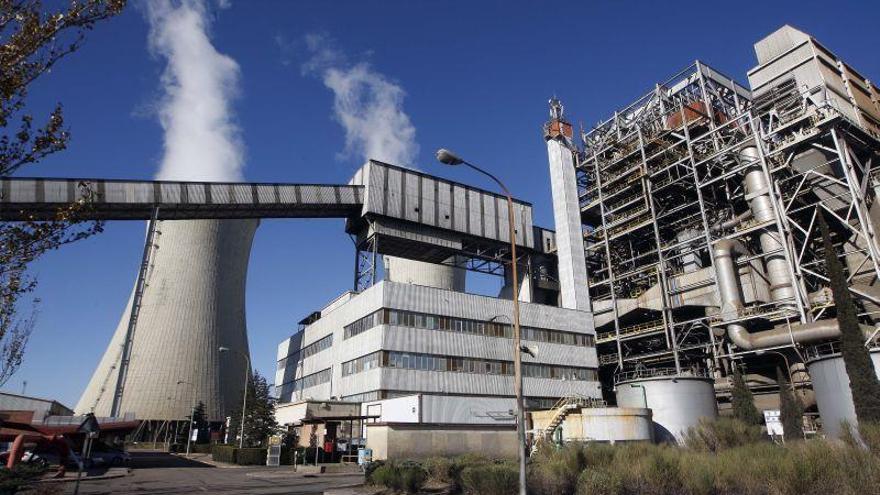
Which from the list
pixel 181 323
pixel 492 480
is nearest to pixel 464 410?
pixel 492 480

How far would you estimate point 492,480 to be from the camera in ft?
48.5

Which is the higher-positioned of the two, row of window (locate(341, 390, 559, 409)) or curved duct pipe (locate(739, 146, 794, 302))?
curved duct pipe (locate(739, 146, 794, 302))

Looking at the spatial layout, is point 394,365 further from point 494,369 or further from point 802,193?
point 802,193

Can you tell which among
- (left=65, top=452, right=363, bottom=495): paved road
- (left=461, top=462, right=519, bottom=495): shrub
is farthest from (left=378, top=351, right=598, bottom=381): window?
(left=461, top=462, right=519, bottom=495): shrub

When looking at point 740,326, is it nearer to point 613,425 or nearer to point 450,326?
point 613,425

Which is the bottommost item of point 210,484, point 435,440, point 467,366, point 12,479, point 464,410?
point 210,484

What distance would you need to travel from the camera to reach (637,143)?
2347 inches

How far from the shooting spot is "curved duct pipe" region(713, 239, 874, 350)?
3881 centimetres

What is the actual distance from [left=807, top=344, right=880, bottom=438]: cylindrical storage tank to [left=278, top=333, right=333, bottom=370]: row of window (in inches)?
1611

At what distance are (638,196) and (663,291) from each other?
37.8 ft

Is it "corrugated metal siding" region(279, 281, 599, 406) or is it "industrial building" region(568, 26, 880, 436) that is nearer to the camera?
"industrial building" region(568, 26, 880, 436)

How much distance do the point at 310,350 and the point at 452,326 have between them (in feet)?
67.6

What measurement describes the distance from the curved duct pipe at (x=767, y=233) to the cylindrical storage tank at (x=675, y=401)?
33.3 ft

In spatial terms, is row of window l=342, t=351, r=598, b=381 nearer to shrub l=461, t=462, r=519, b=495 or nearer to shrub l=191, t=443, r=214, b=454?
shrub l=191, t=443, r=214, b=454
